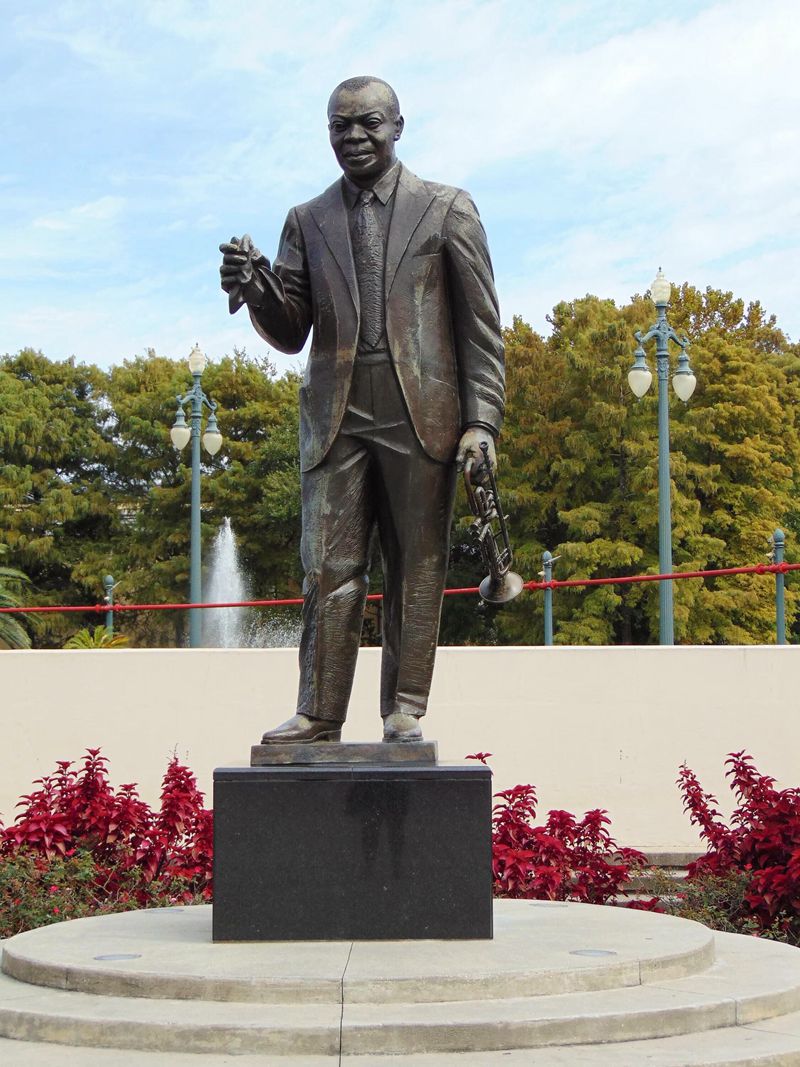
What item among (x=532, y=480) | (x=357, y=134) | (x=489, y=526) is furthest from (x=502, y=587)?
(x=532, y=480)

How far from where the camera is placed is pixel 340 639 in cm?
629

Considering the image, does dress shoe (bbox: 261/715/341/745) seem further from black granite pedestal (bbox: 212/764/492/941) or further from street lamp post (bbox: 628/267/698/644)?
street lamp post (bbox: 628/267/698/644)

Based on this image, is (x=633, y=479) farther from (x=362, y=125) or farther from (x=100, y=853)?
(x=362, y=125)

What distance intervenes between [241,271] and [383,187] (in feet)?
2.55

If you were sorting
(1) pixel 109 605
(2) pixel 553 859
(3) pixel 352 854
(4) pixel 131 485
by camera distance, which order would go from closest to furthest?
1. (3) pixel 352 854
2. (2) pixel 553 859
3. (1) pixel 109 605
4. (4) pixel 131 485

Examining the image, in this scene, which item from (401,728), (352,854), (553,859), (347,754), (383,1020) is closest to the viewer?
(383,1020)

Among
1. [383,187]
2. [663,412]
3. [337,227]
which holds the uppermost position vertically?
[663,412]

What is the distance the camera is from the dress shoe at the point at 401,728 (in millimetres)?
6137

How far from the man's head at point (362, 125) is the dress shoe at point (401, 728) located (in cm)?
229

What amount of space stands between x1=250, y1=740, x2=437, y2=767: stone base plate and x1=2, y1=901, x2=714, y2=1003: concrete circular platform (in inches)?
28.6

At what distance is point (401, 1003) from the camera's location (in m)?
4.77

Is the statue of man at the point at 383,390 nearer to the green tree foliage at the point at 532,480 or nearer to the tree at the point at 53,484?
the green tree foliage at the point at 532,480

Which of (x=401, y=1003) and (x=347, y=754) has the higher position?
(x=347, y=754)

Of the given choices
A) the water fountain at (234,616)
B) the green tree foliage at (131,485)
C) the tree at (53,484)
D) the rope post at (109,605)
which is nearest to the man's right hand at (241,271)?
the rope post at (109,605)
